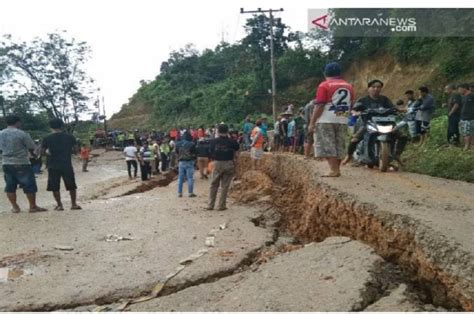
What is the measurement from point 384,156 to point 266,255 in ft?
9.72

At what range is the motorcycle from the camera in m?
7.55

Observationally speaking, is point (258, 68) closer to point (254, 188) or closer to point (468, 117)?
point (254, 188)

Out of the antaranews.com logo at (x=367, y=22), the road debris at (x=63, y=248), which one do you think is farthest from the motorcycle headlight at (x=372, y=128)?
the antaranews.com logo at (x=367, y=22)

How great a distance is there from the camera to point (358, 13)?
25656 mm

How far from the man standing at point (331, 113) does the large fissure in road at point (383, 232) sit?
1.67 feet

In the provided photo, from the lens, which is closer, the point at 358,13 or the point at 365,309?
the point at 365,309

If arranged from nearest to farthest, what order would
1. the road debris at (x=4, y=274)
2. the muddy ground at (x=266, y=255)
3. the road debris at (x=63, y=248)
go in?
the muddy ground at (x=266, y=255) < the road debris at (x=4, y=274) < the road debris at (x=63, y=248)

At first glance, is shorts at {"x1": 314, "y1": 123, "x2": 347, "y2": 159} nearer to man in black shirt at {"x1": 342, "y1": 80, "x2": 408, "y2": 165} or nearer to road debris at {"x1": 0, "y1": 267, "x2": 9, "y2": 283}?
man in black shirt at {"x1": 342, "y1": 80, "x2": 408, "y2": 165}

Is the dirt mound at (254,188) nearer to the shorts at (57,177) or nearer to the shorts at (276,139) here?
the shorts at (276,139)

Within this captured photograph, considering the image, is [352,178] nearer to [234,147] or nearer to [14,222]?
[234,147]

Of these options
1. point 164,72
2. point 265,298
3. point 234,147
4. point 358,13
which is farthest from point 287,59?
point 265,298

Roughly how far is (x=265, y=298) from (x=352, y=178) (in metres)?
3.55

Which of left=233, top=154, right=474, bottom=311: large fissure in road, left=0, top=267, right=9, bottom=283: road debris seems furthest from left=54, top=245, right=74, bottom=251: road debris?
left=233, top=154, right=474, bottom=311: large fissure in road

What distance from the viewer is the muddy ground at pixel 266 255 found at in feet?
12.0
